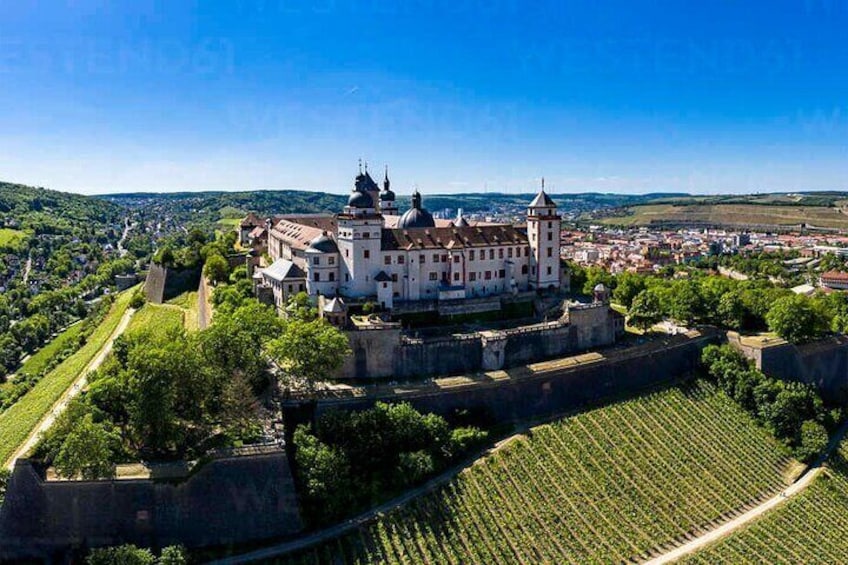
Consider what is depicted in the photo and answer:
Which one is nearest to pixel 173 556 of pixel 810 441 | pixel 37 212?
pixel 810 441

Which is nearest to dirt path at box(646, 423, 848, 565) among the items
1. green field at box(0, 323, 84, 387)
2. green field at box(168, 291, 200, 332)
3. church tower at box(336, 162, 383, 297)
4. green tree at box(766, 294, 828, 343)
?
green tree at box(766, 294, 828, 343)

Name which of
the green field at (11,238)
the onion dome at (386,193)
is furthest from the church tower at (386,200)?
the green field at (11,238)

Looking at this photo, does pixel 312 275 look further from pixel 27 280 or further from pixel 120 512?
pixel 27 280

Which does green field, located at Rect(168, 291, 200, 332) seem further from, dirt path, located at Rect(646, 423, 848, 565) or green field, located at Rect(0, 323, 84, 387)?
dirt path, located at Rect(646, 423, 848, 565)

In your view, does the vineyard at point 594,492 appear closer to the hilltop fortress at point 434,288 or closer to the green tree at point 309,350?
the hilltop fortress at point 434,288

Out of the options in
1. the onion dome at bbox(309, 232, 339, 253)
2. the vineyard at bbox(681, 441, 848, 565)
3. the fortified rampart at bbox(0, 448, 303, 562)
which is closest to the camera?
the fortified rampart at bbox(0, 448, 303, 562)

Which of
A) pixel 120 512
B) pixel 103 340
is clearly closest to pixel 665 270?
pixel 103 340
